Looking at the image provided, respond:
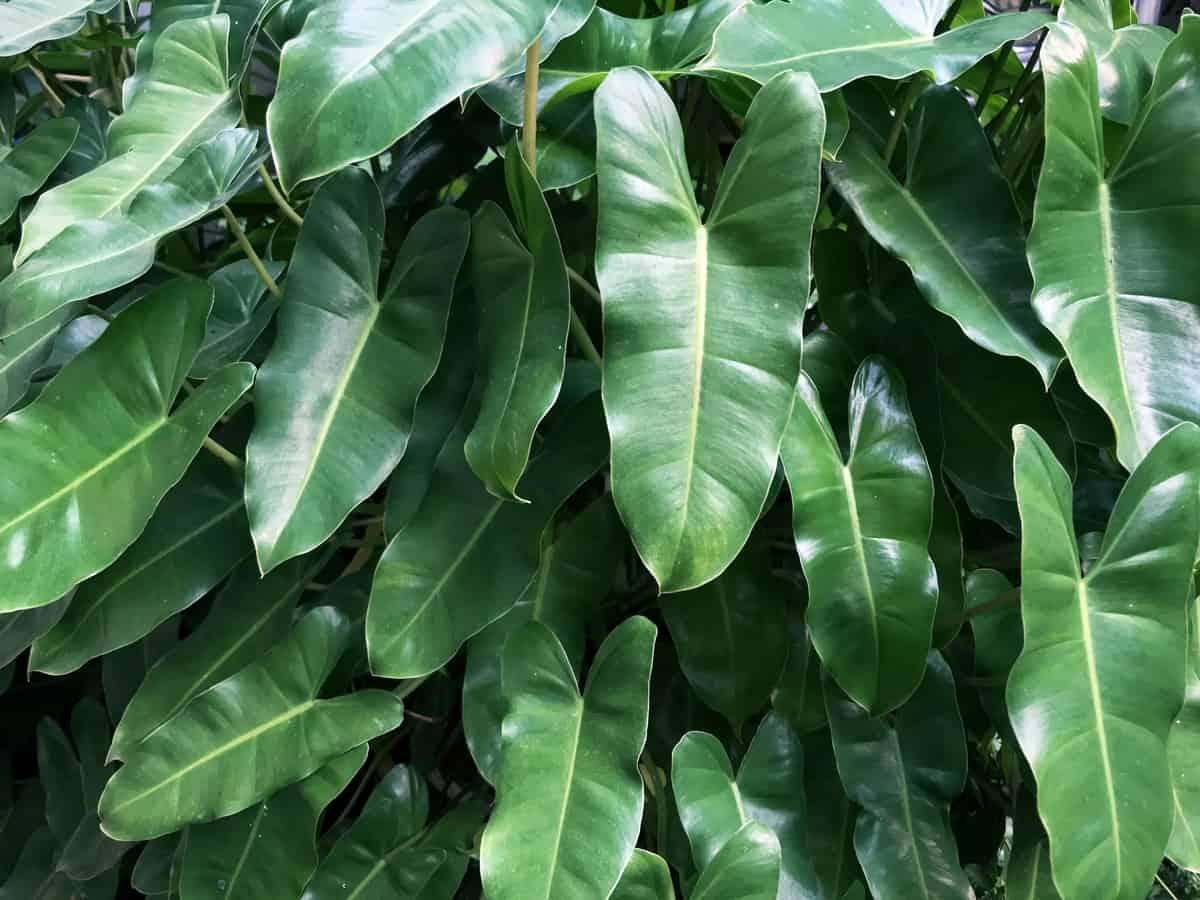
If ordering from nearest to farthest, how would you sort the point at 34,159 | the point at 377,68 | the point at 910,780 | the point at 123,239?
1. the point at 377,68
2. the point at 123,239
3. the point at 910,780
4. the point at 34,159

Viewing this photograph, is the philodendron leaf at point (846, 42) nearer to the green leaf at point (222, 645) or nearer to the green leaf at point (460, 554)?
the green leaf at point (460, 554)

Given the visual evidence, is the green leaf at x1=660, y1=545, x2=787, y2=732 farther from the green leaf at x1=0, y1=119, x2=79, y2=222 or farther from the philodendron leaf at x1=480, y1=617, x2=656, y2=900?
the green leaf at x1=0, y1=119, x2=79, y2=222

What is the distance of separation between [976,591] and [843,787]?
0.21 m

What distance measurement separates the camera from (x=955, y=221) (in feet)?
2.59

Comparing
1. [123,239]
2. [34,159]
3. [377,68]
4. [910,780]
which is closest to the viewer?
[377,68]

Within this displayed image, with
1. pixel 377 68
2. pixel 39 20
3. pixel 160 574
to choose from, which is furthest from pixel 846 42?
pixel 39 20

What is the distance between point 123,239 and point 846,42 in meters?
0.58

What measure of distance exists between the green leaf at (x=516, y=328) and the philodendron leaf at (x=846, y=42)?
17 centimetres

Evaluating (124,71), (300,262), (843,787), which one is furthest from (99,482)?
(124,71)

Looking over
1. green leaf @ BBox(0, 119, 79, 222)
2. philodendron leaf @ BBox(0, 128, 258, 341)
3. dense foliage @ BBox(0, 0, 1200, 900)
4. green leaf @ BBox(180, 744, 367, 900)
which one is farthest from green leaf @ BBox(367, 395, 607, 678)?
green leaf @ BBox(0, 119, 79, 222)

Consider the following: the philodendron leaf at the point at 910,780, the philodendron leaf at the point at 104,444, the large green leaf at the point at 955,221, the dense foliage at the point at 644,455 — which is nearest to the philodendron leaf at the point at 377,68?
the dense foliage at the point at 644,455

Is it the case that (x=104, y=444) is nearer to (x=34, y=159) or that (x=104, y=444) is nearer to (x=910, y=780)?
(x=34, y=159)

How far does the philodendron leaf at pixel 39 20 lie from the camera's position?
92 centimetres

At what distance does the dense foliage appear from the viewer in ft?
1.97
